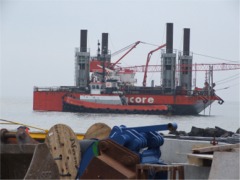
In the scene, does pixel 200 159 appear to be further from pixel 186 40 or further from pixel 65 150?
pixel 186 40

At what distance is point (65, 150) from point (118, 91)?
55425 mm

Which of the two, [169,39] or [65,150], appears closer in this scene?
A: [65,150]

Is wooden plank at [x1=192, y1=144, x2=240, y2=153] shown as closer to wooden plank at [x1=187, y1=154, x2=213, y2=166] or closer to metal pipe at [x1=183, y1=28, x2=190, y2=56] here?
wooden plank at [x1=187, y1=154, x2=213, y2=166]

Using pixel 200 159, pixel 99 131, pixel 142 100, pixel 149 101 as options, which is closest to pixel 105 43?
pixel 142 100

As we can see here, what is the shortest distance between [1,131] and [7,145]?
160 millimetres

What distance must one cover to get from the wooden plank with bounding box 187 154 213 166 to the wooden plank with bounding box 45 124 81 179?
3.68ft

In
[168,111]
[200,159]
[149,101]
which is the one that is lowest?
A: [168,111]

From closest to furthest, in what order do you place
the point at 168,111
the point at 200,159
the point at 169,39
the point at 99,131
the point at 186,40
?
1. the point at 200,159
2. the point at 99,131
3. the point at 168,111
4. the point at 169,39
5. the point at 186,40

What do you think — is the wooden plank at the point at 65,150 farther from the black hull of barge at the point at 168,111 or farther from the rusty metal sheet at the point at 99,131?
the black hull of barge at the point at 168,111

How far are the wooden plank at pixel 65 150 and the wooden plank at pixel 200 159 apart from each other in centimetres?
112

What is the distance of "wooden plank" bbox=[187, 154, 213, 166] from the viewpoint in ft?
22.4

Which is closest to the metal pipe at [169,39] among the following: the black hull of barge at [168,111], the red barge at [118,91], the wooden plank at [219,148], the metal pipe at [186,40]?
the red barge at [118,91]

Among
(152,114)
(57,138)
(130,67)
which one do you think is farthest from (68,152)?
(130,67)

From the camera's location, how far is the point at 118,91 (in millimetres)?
62281
